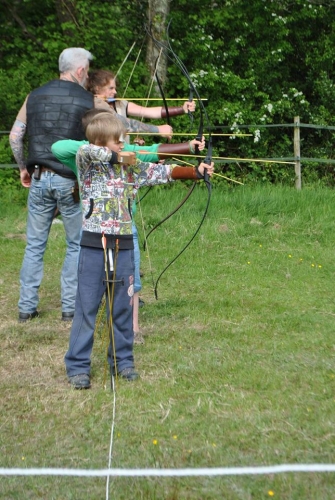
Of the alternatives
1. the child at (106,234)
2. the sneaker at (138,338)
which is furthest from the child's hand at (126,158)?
the sneaker at (138,338)

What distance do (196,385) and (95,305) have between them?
731 mm

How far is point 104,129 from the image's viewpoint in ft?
14.8

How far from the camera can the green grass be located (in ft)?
11.6

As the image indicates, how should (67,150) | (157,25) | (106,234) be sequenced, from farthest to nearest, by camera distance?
(157,25), (67,150), (106,234)

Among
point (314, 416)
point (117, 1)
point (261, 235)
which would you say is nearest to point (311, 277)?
point (261, 235)

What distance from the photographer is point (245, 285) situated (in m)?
7.05

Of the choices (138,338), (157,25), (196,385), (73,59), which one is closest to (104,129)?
(73,59)

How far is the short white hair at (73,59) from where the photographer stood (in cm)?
555

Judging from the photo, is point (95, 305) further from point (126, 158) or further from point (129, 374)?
point (126, 158)

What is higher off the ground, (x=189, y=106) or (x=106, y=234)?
(x=189, y=106)

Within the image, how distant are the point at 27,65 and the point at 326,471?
10.3 metres

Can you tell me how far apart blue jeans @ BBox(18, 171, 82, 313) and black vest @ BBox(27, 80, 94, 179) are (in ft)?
0.38

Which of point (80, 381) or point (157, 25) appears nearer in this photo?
point (80, 381)

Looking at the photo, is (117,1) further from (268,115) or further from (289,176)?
(289,176)
